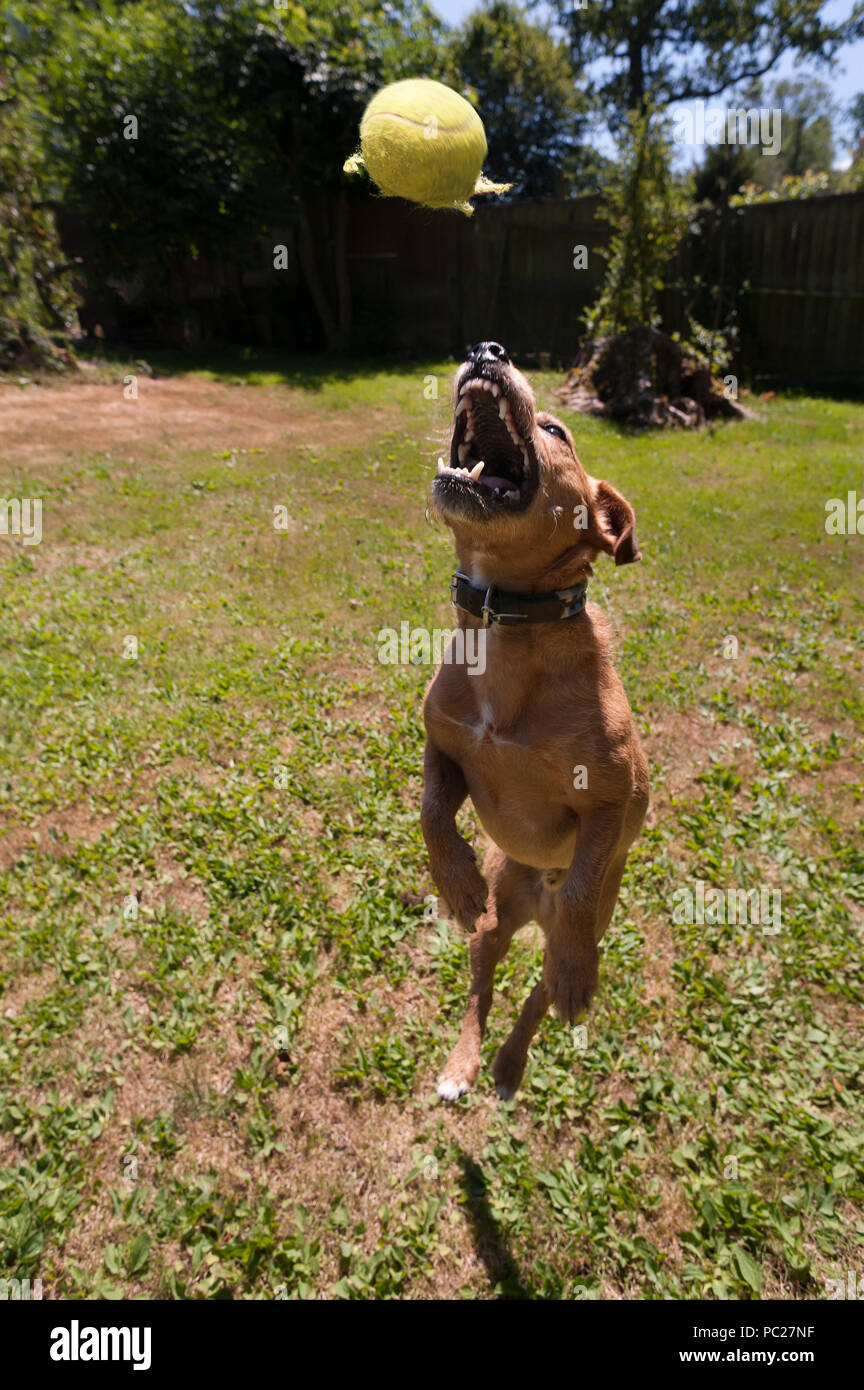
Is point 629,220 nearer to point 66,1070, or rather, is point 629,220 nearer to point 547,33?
point 66,1070

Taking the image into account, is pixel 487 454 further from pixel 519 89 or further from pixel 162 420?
pixel 519 89

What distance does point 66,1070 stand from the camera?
3.22 m

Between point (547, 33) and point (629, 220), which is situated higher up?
point (547, 33)

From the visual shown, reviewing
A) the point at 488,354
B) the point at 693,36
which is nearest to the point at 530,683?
the point at 488,354

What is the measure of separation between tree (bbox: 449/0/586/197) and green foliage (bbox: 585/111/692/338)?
1878 cm

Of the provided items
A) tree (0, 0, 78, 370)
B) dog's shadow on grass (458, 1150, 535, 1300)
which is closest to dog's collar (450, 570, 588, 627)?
dog's shadow on grass (458, 1150, 535, 1300)

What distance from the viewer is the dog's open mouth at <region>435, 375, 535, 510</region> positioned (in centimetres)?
211

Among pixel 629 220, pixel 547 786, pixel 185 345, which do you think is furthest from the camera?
pixel 185 345

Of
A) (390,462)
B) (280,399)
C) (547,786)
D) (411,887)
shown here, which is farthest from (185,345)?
(547,786)

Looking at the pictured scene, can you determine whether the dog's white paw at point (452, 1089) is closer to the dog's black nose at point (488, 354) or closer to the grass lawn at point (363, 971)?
the grass lawn at point (363, 971)

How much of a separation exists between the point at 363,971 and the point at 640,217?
1375 cm

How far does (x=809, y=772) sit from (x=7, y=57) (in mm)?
19395

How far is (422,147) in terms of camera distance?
6.56 ft

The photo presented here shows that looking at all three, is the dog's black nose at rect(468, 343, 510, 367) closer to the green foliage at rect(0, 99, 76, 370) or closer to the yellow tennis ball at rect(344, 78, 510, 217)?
the yellow tennis ball at rect(344, 78, 510, 217)
